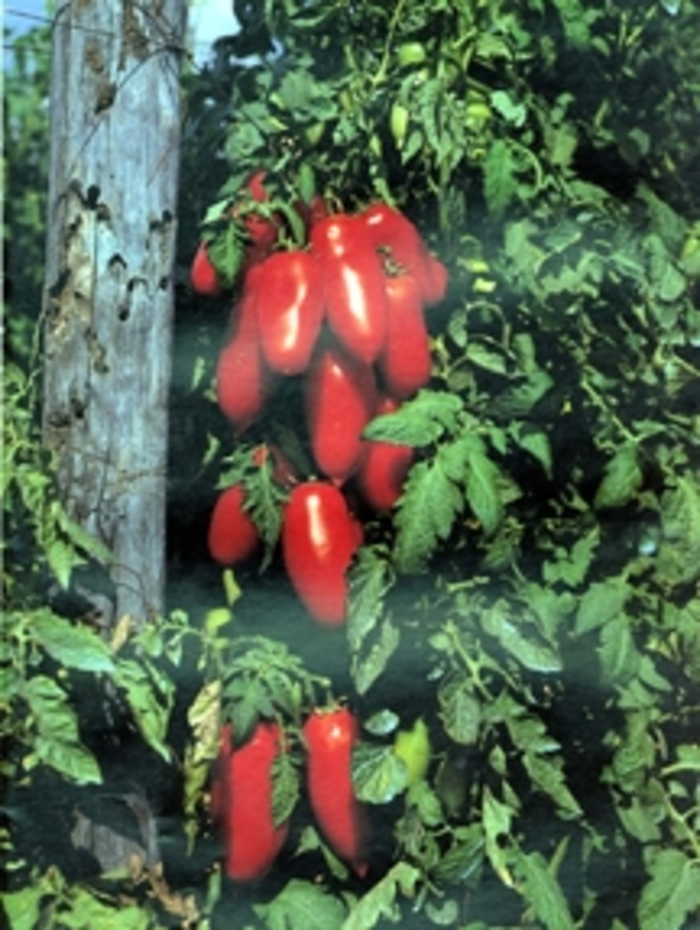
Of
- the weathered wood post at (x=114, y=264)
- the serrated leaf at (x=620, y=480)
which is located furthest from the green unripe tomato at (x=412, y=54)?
the serrated leaf at (x=620, y=480)

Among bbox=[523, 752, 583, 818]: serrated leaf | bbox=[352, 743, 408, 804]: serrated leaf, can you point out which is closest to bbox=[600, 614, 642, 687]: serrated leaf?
bbox=[523, 752, 583, 818]: serrated leaf

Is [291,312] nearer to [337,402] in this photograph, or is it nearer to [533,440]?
[337,402]

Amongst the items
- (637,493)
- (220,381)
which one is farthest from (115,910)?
(637,493)

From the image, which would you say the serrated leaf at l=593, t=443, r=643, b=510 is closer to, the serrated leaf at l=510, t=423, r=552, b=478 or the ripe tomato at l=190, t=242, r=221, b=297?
the serrated leaf at l=510, t=423, r=552, b=478

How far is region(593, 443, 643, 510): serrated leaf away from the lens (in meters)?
2.04

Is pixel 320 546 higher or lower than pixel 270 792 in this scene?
higher

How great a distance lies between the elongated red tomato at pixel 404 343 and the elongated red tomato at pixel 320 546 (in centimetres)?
12

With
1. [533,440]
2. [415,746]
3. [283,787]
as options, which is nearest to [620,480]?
[533,440]

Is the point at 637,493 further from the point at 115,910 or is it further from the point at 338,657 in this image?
the point at 115,910

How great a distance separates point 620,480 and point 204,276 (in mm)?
453

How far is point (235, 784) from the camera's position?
2047mm

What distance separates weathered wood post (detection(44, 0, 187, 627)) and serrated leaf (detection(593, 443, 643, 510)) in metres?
A: 0.44

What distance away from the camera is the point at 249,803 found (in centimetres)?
206

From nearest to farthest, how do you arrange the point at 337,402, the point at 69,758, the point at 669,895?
the point at 69,758, the point at 337,402, the point at 669,895
